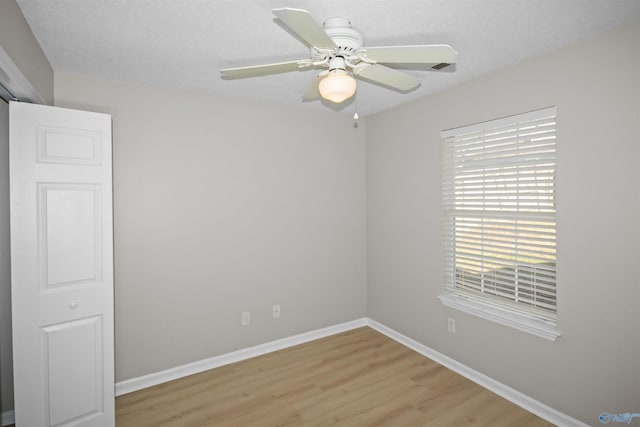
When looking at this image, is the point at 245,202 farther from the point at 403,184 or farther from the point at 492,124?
the point at 492,124

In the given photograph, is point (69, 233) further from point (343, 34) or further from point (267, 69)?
point (343, 34)

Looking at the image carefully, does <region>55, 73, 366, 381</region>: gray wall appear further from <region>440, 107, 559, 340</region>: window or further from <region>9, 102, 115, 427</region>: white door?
<region>440, 107, 559, 340</region>: window

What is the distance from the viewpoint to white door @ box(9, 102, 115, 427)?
198cm

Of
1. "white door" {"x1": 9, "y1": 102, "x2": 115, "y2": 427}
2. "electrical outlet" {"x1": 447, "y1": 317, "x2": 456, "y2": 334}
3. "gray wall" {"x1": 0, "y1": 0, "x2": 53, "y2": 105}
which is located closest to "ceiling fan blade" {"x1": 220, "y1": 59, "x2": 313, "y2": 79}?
"gray wall" {"x1": 0, "y1": 0, "x2": 53, "y2": 105}

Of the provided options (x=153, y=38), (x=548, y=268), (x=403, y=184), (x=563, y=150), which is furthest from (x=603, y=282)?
(x=153, y=38)

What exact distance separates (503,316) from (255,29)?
8.86 ft

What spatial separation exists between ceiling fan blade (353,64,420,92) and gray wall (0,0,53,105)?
5.51ft

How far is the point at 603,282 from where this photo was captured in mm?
2074

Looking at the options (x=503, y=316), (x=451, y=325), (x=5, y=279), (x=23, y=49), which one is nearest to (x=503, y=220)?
(x=503, y=316)

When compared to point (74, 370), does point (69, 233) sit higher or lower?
higher

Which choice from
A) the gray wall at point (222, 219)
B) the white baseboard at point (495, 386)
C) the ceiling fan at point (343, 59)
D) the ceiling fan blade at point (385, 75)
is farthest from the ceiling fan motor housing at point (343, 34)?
the white baseboard at point (495, 386)

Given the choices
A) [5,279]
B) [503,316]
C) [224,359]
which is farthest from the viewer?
[224,359]

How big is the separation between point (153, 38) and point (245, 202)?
5.26 feet

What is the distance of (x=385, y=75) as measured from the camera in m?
1.84
